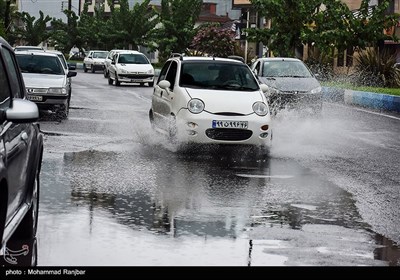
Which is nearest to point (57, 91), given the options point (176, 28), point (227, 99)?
point (227, 99)

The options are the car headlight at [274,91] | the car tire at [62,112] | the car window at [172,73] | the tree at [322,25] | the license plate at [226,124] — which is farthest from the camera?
the tree at [322,25]

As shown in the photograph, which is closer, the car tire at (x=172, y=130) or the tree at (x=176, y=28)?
the car tire at (x=172, y=130)

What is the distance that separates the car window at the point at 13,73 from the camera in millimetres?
7879

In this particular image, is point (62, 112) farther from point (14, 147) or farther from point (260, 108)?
point (14, 147)

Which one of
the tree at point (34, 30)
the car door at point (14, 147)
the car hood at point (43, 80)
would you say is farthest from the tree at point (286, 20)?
the tree at point (34, 30)

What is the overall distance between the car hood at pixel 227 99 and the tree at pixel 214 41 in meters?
51.9

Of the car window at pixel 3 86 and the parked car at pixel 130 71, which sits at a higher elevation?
the car window at pixel 3 86

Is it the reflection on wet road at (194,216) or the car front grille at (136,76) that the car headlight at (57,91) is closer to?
the reflection on wet road at (194,216)

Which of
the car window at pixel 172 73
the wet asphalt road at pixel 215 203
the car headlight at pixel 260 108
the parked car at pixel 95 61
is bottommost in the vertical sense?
the parked car at pixel 95 61

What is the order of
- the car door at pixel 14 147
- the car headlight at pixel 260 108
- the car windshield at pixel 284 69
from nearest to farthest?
the car door at pixel 14 147 < the car headlight at pixel 260 108 < the car windshield at pixel 284 69

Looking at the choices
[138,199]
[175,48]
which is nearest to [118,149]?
Answer: [138,199]
